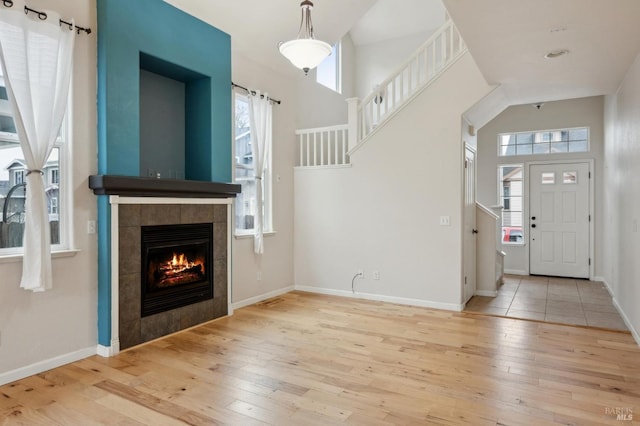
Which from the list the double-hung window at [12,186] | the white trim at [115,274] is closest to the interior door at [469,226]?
the white trim at [115,274]

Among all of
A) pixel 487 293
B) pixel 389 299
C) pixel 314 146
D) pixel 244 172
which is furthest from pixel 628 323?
pixel 244 172

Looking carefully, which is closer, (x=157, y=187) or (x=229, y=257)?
(x=157, y=187)

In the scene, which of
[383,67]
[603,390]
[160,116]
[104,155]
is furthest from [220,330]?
[383,67]

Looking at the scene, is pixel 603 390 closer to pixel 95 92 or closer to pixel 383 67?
pixel 95 92

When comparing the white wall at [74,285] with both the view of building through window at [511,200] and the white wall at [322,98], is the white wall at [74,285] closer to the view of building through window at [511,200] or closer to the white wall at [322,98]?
the white wall at [322,98]

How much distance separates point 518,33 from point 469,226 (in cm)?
292

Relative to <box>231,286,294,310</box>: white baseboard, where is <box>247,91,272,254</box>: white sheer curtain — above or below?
above

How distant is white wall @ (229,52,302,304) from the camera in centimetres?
529

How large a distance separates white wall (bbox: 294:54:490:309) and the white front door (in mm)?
3575

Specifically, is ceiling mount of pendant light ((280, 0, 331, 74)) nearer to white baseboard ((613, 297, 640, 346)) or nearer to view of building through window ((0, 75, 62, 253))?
view of building through window ((0, 75, 62, 253))

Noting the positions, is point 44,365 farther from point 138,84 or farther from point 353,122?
point 353,122

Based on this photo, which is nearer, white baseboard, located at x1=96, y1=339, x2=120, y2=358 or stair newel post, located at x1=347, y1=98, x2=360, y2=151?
white baseboard, located at x1=96, y1=339, x2=120, y2=358

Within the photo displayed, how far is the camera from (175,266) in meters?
4.32

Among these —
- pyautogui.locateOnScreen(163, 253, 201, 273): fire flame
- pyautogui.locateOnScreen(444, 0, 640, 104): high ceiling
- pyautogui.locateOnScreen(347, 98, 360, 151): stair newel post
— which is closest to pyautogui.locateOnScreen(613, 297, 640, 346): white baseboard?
pyautogui.locateOnScreen(444, 0, 640, 104): high ceiling
